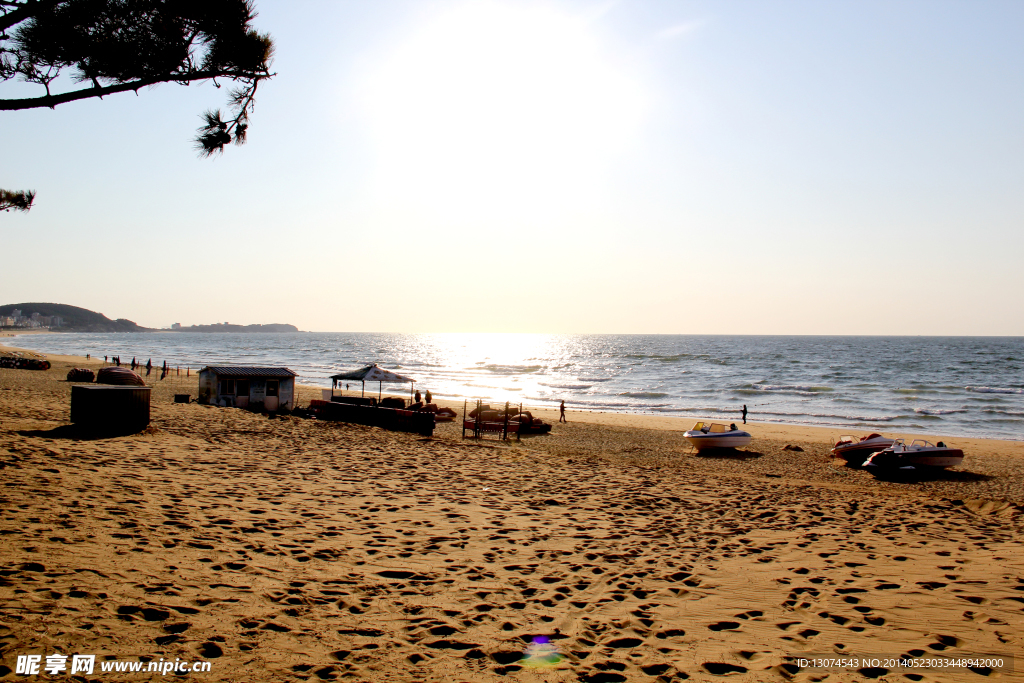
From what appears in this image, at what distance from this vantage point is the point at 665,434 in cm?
2720

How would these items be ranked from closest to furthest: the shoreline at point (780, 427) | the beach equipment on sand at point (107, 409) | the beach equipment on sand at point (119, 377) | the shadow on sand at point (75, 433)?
the shadow on sand at point (75, 433)
the beach equipment on sand at point (107, 409)
the beach equipment on sand at point (119, 377)
the shoreline at point (780, 427)

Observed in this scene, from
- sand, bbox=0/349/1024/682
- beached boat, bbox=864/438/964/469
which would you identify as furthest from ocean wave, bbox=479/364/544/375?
sand, bbox=0/349/1024/682

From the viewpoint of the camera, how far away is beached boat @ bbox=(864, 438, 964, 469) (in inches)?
690

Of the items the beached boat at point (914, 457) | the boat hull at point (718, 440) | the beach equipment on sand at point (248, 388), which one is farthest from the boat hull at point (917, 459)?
the beach equipment on sand at point (248, 388)

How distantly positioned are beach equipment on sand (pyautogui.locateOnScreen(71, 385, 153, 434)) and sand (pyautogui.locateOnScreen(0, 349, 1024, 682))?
0.58 meters

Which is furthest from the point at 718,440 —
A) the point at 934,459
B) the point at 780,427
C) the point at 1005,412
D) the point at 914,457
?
the point at 1005,412

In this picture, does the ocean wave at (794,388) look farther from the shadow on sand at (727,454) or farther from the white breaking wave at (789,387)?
the shadow on sand at (727,454)

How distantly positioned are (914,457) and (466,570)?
53.9ft

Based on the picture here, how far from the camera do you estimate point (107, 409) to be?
12.9 metres

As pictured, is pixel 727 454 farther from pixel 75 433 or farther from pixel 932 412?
pixel 932 412

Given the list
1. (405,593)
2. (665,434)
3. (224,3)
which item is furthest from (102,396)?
(665,434)

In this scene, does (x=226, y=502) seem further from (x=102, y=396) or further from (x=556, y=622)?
(x=102, y=396)

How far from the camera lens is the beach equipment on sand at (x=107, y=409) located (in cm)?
1276

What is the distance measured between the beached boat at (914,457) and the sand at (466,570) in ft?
14.8
